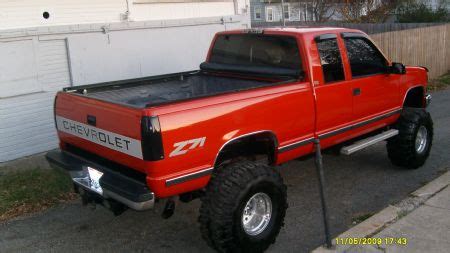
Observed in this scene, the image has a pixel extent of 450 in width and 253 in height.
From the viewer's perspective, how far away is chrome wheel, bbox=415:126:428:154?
261 inches

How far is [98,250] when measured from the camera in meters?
4.57

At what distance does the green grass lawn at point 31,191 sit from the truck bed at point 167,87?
1.05 m

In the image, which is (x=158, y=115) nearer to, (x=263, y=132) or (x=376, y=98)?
(x=263, y=132)

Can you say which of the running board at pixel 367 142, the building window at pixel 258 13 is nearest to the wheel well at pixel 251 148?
the running board at pixel 367 142

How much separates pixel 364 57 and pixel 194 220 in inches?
110

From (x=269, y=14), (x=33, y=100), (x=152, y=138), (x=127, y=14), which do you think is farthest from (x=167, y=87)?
(x=269, y=14)

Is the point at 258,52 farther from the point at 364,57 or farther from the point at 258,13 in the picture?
the point at 258,13

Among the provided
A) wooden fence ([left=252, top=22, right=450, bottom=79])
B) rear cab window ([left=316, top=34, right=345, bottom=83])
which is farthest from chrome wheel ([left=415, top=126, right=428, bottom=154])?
wooden fence ([left=252, top=22, right=450, bottom=79])

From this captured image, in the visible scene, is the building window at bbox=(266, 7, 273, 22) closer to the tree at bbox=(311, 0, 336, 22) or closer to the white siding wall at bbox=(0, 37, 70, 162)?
the tree at bbox=(311, 0, 336, 22)

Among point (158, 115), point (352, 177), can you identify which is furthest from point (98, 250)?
point (352, 177)

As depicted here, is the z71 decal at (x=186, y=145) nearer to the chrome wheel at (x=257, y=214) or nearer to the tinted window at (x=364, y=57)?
the chrome wheel at (x=257, y=214)

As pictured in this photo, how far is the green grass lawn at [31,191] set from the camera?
222 inches

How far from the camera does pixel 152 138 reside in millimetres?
3701

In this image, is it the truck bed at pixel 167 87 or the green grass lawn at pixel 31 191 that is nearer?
the truck bed at pixel 167 87
